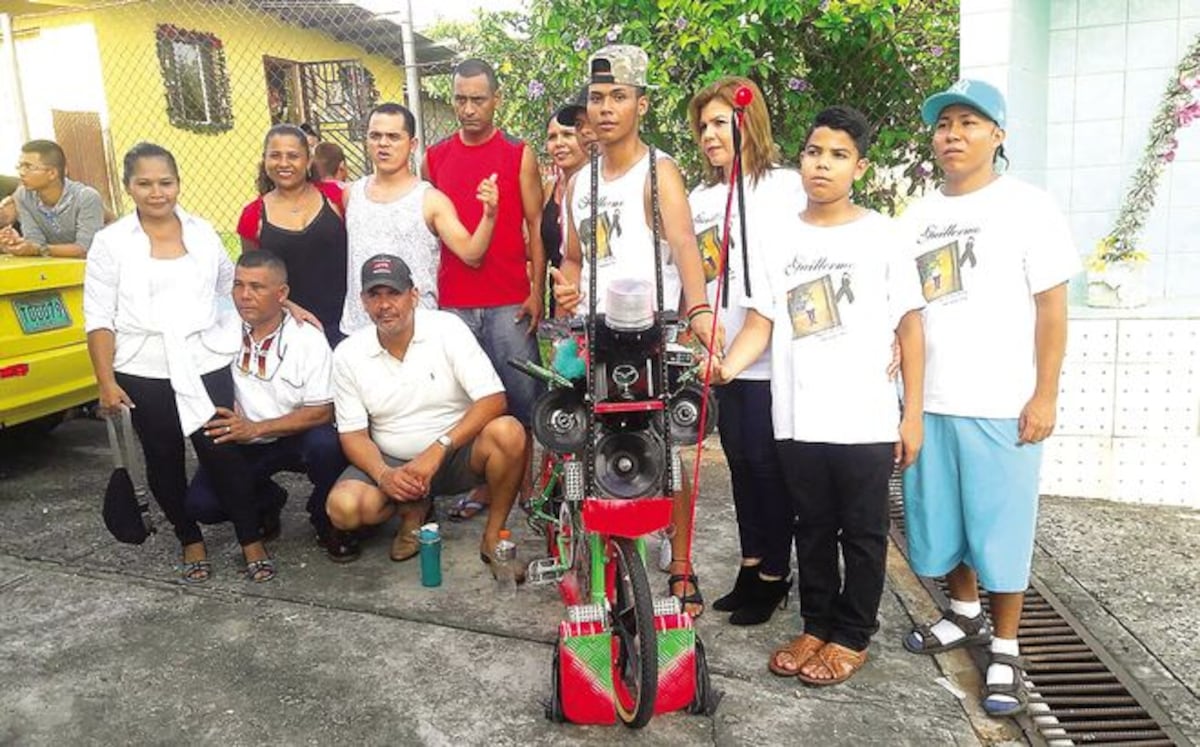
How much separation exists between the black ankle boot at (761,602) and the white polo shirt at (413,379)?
1291 millimetres

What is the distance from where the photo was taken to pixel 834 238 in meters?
2.71

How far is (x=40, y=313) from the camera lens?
4.84 m

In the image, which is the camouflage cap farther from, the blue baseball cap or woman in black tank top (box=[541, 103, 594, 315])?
the blue baseball cap

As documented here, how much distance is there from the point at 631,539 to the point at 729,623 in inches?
34.9

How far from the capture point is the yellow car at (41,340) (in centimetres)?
462

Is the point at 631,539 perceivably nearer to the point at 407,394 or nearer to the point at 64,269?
the point at 407,394

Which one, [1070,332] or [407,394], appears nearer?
[407,394]

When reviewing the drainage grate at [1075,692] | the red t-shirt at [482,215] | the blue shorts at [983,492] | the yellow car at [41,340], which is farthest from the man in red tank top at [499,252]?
the yellow car at [41,340]

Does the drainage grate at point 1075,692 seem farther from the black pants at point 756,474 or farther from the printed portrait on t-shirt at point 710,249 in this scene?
the printed portrait on t-shirt at point 710,249

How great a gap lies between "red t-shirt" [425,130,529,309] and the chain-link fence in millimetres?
5217

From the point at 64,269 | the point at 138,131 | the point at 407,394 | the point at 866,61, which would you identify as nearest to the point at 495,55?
the point at 866,61

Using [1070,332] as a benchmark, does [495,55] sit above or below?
above

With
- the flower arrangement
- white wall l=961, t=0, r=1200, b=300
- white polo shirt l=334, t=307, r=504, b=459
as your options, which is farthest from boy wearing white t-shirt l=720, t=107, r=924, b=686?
the flower arrangement

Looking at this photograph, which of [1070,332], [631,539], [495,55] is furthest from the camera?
[495,55]
